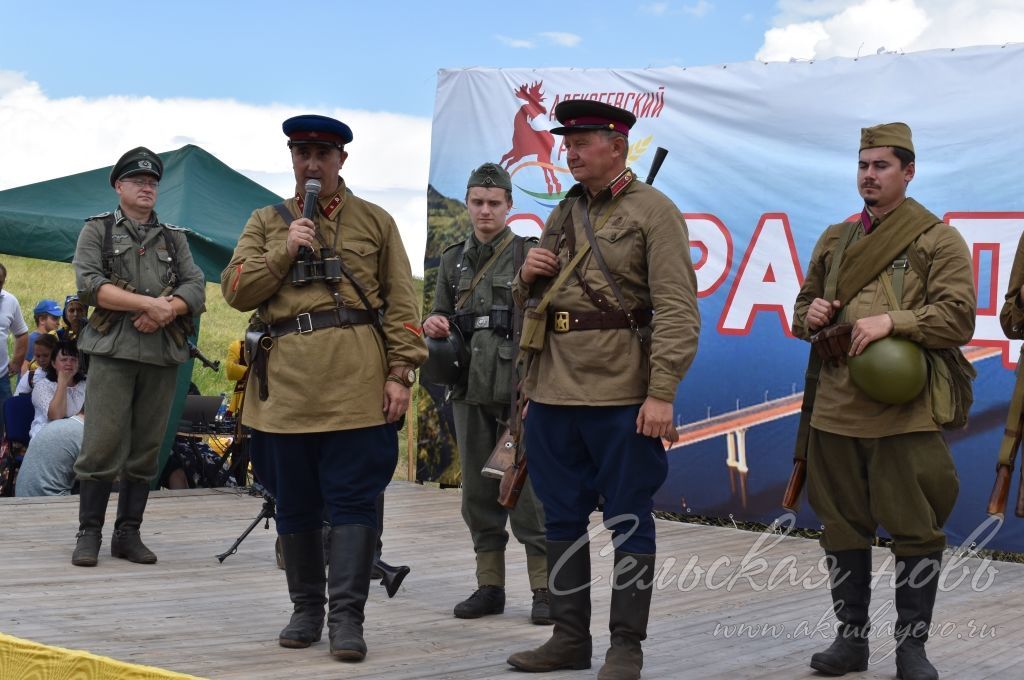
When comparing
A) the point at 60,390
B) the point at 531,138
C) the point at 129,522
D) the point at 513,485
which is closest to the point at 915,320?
the point at 513,485

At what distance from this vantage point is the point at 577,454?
14.2 ft

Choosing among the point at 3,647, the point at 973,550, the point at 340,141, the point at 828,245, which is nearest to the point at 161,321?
the point at 340,141

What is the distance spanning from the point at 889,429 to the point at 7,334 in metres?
8.01

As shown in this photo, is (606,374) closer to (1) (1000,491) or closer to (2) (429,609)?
(1) (1000,491)

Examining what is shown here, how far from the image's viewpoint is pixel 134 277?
6.41 meters

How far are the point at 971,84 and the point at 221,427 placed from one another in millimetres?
5743

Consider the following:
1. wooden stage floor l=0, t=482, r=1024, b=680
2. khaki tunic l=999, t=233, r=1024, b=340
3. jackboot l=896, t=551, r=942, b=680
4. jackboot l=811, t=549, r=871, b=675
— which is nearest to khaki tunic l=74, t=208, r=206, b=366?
wooden stage floor l=0, t=482, r=1024, b=680

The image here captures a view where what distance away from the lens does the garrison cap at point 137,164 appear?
6426 mm

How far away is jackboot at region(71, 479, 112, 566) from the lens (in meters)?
6.31

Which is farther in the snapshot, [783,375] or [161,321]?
[783,375]

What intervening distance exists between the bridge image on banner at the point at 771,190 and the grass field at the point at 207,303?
10.7m

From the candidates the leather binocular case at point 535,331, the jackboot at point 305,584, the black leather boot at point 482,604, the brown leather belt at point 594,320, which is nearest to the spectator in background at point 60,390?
the black leather boot at point 482,604

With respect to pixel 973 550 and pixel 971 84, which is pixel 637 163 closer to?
pixel 971 84

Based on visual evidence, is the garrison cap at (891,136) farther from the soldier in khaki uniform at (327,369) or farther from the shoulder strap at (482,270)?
the soldier in khaki uniform at (327,369)
